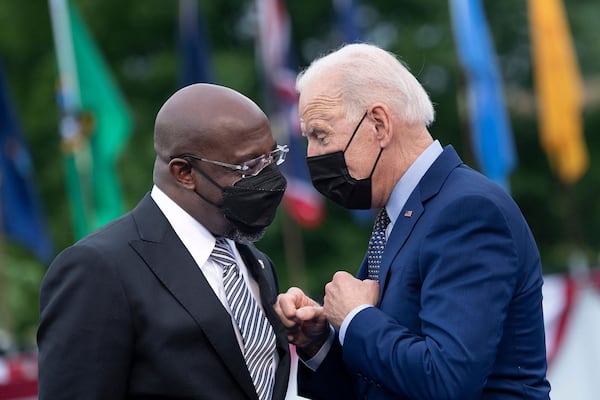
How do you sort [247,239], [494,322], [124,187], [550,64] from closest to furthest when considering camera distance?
[494,322]
[247,239]
[550,64]
[124,187]

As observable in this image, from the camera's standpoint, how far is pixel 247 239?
362 centimetres

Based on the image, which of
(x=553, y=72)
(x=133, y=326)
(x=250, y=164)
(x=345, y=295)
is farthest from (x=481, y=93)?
(x=133, y=326)

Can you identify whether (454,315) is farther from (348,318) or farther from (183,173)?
(183,173)

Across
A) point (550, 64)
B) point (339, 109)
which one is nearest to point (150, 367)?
point (339, 109)

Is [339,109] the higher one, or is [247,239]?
[339,109]

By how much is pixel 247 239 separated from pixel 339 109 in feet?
1.95

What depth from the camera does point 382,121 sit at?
3324 millimetres

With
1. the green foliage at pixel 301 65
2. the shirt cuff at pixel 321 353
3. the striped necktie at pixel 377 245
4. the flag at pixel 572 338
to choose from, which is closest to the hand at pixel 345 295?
the striped necktie at pixel 377 245

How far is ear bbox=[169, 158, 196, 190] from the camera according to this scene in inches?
138

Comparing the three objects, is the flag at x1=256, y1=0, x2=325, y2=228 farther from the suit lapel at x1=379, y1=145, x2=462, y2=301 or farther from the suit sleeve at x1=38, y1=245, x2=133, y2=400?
the suit sleeve at x1=38, y1=245, x2=133, y2=400

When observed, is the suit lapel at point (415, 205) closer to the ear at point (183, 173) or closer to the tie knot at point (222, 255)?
the tie knot at point (222, 255)

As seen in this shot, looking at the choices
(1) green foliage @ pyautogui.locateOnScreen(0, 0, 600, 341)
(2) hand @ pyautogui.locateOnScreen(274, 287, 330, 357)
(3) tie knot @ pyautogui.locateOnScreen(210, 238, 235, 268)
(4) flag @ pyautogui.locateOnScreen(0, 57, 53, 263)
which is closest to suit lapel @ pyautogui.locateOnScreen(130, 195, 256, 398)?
(3) tie knot @ pyautogui.locateOnScreen(210, 238, 235, 268)

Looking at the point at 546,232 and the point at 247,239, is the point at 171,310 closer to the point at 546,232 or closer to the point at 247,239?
the point at 247,239

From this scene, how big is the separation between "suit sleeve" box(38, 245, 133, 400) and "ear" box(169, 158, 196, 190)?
0.41m
